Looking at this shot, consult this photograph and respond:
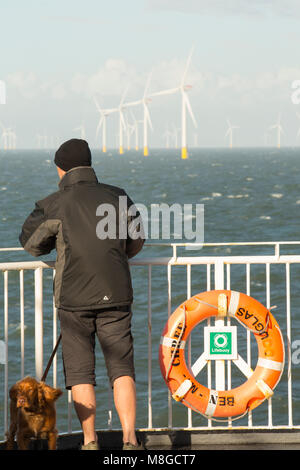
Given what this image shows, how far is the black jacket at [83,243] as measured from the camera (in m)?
3.43

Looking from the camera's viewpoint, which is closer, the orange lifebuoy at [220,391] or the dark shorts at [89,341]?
the dark shorts at [89,341]

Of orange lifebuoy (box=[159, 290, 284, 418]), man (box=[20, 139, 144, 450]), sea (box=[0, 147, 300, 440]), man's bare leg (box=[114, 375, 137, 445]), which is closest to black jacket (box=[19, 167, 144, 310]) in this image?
man (box=[20, 139, 144, 450])

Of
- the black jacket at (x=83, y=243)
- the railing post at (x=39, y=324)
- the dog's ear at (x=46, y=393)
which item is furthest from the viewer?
the railing post at (x=39, y=324)

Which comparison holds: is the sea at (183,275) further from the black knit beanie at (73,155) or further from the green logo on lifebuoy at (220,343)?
the black knit beanie at (73,155)

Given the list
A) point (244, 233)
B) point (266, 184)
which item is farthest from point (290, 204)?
point (266, 184)

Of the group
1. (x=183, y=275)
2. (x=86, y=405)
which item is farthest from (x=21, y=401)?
(x=183, y=275)

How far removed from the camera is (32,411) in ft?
11.7

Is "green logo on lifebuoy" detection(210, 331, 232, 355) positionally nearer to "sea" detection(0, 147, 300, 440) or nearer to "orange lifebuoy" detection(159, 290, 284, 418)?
"orange lifebuoy" detection(159, 290, 284, 418)

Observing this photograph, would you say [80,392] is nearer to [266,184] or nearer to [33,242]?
[33,242]

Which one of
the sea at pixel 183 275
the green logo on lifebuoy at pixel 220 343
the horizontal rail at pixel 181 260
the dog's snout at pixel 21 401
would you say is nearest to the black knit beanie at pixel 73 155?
the horizontal rail at pixel 181 260

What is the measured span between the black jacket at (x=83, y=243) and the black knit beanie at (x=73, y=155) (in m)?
0.05

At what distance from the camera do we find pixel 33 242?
349 centimetres

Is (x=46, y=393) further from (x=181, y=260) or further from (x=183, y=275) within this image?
(x=183, y=275)

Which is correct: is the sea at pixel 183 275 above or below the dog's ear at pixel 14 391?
below
